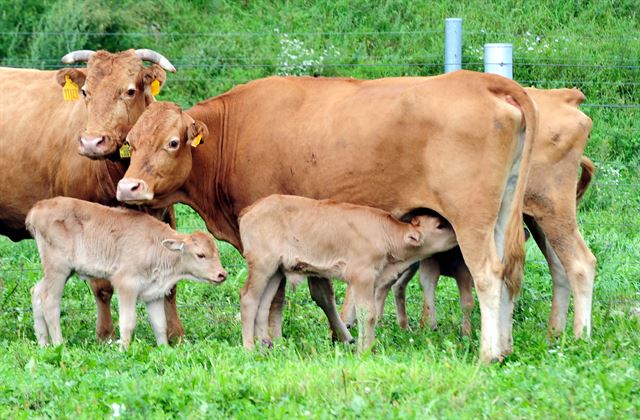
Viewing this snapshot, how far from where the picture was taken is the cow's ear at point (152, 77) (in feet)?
33.1

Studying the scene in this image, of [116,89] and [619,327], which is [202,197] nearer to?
[116,89]

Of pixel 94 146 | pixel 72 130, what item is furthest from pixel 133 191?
pixel 72 130

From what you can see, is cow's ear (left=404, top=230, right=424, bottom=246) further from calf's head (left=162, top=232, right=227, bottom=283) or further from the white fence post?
the white fence post

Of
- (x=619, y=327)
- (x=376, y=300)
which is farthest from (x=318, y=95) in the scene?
(x=619, y=327)

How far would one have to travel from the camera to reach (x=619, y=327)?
935 cm

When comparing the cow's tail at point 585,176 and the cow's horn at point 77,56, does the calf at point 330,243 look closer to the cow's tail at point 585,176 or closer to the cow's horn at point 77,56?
the cow's tail at point 585,176

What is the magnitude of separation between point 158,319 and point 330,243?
151 centimetres

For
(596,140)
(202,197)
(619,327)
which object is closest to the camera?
(619,327)

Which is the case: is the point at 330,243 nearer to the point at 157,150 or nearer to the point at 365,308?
the point at 365,308

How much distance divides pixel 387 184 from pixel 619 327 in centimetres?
214

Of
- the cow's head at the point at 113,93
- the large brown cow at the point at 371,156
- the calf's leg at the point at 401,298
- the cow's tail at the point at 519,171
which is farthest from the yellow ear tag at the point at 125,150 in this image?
the cow's tail at the point at 519,171

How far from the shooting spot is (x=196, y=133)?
968 centimetres

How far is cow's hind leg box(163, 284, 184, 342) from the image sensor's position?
10164 millimetres

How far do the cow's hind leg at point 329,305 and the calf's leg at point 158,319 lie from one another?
1198mm
